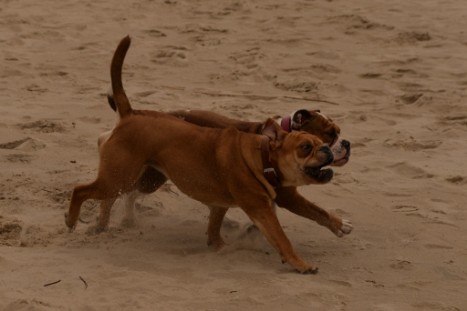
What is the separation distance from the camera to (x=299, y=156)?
5.52 m

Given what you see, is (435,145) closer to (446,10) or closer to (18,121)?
(18,121)

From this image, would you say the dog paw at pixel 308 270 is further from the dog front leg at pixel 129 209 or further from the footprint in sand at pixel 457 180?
the footprint in sand at pixel 457 180

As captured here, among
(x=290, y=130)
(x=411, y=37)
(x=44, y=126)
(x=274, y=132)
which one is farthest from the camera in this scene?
(x=411, y=37)

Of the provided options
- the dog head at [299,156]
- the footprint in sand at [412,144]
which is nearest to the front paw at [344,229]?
the dog head at [299,156]

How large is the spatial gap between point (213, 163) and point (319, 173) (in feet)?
2.07

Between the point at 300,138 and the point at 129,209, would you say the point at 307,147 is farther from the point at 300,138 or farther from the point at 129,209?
the point at 129,209

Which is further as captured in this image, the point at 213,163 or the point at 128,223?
the point at 128,223

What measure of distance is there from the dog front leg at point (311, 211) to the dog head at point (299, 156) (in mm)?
421

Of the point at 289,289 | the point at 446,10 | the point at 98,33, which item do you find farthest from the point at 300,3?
the point at 289,289

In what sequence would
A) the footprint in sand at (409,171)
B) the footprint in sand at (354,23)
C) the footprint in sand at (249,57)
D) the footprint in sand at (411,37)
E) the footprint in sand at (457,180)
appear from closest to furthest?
the footprint in sand at (457,180) → the footprint in sand at (409,171) → the footprint in sand at (249,57) → the footprint in sand at (411,37) → the footprint in sand at (354,23)

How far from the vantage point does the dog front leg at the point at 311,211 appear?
19.9 ft

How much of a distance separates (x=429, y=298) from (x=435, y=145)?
2.95 meters

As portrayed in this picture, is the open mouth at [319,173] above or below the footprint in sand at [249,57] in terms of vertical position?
above

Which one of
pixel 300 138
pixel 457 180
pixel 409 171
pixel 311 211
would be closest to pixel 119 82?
pixel 300 138
